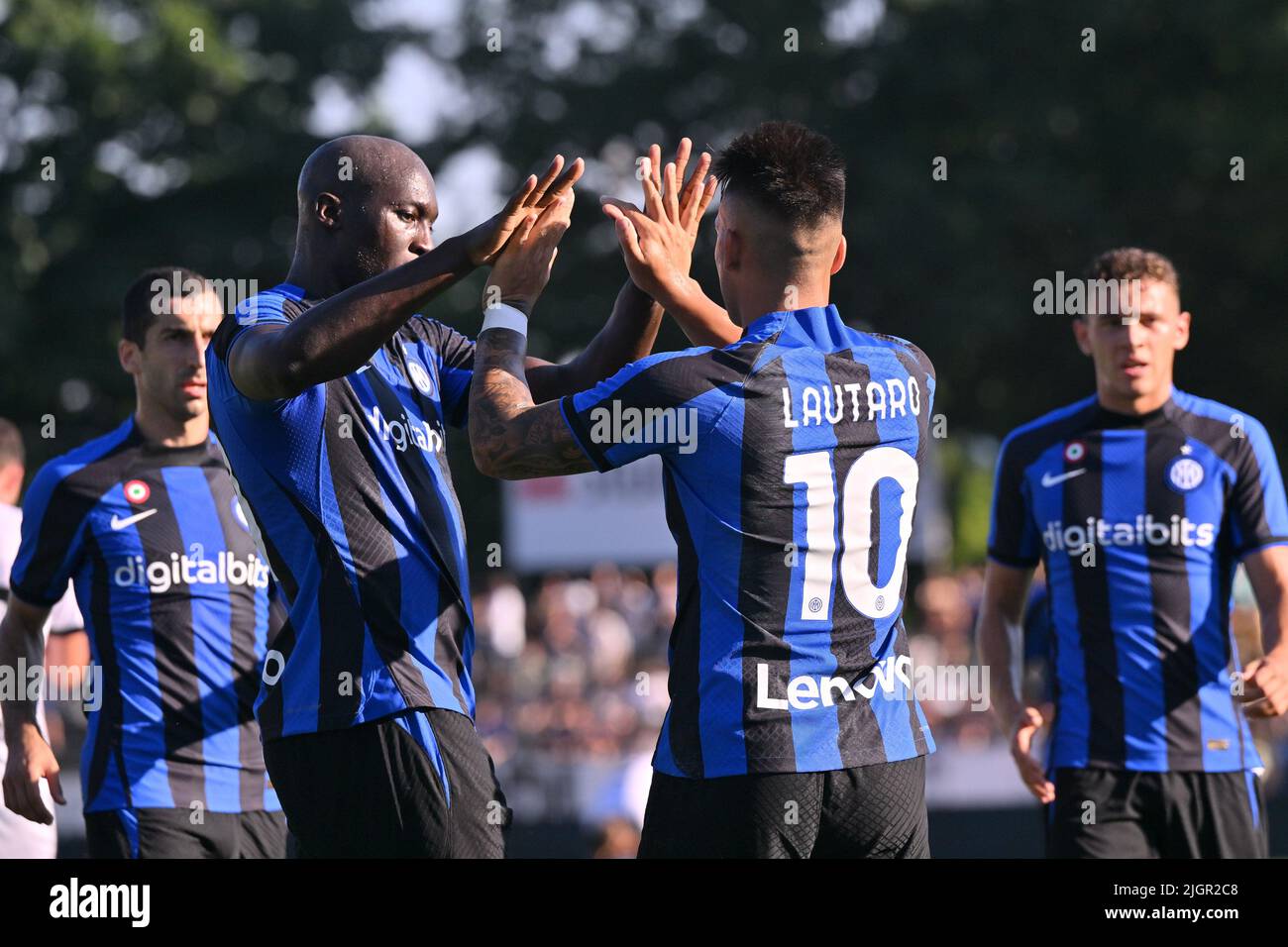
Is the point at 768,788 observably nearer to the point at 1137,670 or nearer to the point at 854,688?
the point at 854,688

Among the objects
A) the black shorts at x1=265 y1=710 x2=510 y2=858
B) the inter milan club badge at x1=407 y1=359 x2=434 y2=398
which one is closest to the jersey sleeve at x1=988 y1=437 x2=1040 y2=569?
the inter milan club badge at x1=407 y1=359 x2=434 y2=398

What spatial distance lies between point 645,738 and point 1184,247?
1555cm

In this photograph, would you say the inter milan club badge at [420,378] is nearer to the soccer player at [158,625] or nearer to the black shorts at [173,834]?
the soccer player at [158,625]

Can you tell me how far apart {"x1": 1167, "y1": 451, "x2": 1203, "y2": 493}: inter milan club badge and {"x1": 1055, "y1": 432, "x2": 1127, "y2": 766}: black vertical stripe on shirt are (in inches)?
9.8

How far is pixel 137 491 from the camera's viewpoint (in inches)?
241

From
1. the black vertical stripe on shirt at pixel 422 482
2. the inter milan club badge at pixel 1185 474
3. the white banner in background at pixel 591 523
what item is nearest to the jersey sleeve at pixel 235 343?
the black vertical stripe on shirt at pixel 422 482

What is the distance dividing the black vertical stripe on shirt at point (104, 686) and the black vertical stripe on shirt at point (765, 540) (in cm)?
286

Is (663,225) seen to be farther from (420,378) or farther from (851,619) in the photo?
(851,619)

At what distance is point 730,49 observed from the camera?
24891mm

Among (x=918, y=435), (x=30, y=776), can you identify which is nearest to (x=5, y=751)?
(x=30, y=776)

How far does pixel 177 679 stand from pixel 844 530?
9.62 feet

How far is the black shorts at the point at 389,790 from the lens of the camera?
4117 mm

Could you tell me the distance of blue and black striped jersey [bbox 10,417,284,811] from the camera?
589cm
